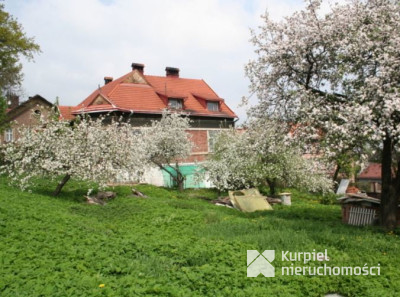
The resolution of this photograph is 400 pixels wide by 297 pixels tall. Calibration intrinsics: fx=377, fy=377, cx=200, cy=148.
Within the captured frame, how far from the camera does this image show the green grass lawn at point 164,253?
6.64 m

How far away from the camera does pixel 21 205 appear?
13.0 meters

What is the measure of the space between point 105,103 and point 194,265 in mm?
26113

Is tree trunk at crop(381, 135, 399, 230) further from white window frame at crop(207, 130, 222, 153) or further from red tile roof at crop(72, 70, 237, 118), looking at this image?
red tile roof at crop(72, 70, 237, 118)

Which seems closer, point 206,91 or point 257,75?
point 257,75

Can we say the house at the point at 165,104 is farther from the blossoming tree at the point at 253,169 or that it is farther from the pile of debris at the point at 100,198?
the pile of debris at the point at 100,198

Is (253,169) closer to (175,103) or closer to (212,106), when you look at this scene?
(175,103)

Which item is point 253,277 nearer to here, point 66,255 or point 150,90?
point 66,255

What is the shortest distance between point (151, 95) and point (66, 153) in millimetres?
19784

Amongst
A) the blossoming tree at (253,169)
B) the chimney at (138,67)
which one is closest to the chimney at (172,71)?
the chimney at (138,67)

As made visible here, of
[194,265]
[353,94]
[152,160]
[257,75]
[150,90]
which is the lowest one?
[194,265]

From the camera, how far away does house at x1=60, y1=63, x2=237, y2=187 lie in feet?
103

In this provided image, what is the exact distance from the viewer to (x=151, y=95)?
118ft

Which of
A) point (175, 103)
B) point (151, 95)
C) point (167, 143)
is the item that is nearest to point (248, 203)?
point (167, 143)

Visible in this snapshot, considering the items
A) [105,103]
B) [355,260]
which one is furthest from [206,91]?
[355,260]
